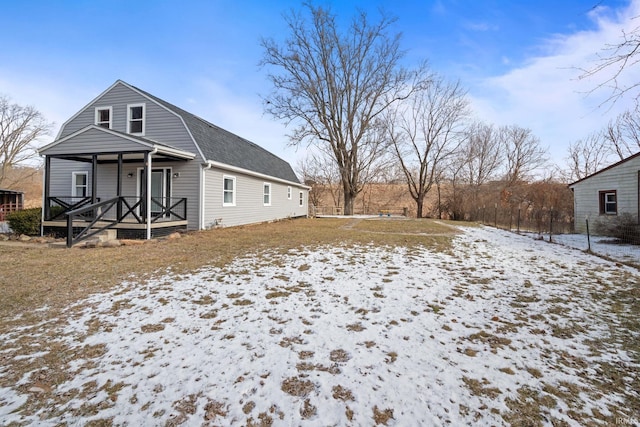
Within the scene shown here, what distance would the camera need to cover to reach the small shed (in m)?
18.7

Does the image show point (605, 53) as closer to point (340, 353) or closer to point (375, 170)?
point (340, 353)

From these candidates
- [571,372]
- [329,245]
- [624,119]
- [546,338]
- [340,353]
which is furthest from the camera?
[624,119]

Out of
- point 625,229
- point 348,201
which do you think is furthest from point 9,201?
point 625,229

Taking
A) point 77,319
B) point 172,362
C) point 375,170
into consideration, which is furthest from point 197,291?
point 375,170

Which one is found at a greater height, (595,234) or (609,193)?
(609,193)

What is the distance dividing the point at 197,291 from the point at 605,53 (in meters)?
6.77

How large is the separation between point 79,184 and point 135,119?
383 centimetres

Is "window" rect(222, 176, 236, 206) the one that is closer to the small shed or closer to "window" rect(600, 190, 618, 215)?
"window" rect(600, 190, 618, 215)

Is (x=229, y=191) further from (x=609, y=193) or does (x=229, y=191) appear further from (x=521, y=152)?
(x=521, y=152)

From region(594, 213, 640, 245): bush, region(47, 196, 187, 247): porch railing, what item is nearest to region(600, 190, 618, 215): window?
region(594, 213, 640, 245): bush

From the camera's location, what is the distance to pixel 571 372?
2314mm

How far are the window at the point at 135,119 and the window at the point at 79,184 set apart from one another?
2952 mm

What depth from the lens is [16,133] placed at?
1088 inches

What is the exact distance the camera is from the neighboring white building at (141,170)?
9156mm
